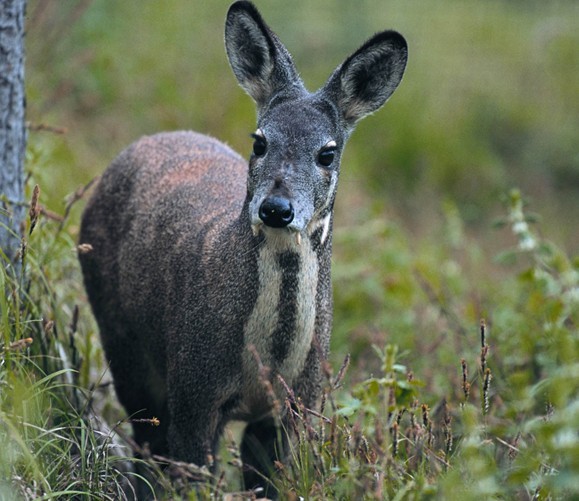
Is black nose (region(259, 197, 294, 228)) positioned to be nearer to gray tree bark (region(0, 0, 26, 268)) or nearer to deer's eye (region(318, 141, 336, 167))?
deer's eye (region(318, 141, 336, 167))

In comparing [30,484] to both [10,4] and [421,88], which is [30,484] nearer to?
[10,4]

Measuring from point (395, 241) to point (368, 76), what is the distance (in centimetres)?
419

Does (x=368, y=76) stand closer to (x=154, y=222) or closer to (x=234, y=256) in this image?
(x=234, y=256)

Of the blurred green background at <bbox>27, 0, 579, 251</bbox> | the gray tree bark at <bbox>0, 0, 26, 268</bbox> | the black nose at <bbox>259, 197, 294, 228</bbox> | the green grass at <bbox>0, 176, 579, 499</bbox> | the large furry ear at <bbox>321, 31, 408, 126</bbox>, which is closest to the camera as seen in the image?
the green grass at <bbox>0, 176, 579, 499</bbox>

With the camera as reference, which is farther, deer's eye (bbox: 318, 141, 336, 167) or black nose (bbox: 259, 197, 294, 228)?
deer's eye (bbox: 318, 141, 336, 167)

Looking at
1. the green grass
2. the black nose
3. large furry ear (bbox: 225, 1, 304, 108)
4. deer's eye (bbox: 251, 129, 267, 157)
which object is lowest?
the green grass

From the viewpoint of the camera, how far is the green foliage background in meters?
4.04

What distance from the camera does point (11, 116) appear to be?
5.34 meters

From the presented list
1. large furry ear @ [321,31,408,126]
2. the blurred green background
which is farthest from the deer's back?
the blurred green background

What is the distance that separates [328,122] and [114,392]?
235 cm

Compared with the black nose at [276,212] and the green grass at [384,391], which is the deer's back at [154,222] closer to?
the green grass at [384,391]

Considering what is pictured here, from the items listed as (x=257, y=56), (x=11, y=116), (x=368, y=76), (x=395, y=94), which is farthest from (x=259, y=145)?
(x=395, y=94)

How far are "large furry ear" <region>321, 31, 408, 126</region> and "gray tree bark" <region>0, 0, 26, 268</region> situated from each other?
5.28 ft

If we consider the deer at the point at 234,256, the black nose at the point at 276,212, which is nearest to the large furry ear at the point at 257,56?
the deer at the point at 234,256
